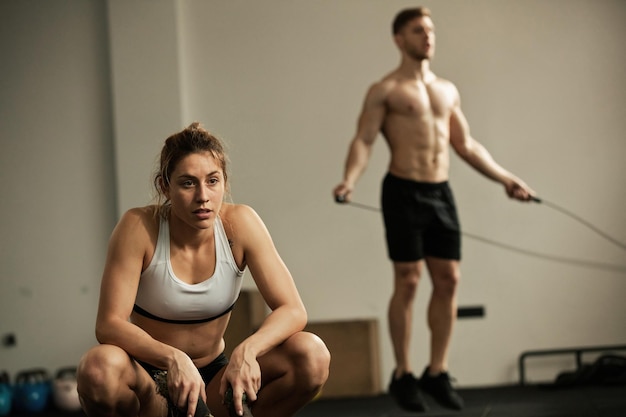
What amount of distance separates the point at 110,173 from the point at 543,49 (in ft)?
8.35

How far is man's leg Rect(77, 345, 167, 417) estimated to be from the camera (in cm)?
218

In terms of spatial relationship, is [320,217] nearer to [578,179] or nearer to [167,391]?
[578,179]

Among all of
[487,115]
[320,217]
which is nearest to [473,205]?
[487,115]

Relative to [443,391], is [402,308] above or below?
above

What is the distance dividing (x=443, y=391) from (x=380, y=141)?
185 centimetres

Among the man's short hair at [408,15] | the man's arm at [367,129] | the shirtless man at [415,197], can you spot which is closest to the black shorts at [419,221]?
the shirtless man at [415,197]

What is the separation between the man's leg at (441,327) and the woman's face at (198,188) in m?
1.72

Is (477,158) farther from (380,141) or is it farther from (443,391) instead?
(380,141)

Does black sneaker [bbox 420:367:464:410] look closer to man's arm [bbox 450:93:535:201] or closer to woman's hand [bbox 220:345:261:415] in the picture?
man's arm [bbox 450:93:535:201]

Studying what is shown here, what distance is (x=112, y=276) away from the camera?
7.37 feet

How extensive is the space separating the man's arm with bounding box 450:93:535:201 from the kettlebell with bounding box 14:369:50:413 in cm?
254

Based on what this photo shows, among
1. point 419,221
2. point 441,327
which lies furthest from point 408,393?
point 419,221

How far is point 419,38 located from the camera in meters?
3.80

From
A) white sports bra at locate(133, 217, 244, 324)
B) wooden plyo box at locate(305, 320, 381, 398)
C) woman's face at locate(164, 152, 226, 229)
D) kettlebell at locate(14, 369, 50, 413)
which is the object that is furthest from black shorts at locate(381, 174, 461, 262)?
kettlebell at locate(14, 369, 50, 413)
